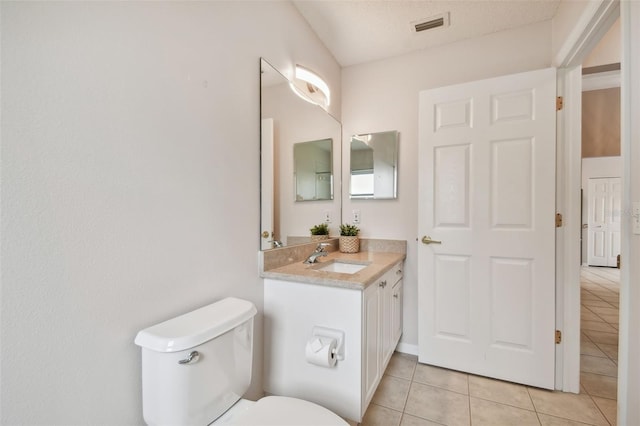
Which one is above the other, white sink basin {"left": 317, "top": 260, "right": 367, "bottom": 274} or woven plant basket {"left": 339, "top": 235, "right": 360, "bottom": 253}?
woven plant basket {"left": 339, "top": 235, "right": 360, "bottom": 253}

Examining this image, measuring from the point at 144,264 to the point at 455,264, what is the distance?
195cm

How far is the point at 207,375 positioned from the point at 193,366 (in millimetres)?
78

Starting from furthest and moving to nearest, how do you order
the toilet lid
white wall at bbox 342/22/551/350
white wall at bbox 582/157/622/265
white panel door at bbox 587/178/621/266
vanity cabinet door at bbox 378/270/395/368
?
white panel door at bbox 587/178/621/266 < white wall at bbox 582/157/622/265 < white wall at bbox 342/22/551/350 < vanity cabinet door at bbox 378/270/395/368 < the toilet lid

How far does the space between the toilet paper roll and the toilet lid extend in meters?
0.24

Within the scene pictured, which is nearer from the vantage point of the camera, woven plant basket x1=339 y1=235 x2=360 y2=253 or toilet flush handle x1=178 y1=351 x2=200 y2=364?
toilet flush handle x1=178 y1=351 x2=200 y2=364

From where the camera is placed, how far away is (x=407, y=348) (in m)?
2.28

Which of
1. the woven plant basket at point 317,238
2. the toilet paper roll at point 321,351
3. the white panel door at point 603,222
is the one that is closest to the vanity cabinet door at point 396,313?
the woven plant basket at point 317,238

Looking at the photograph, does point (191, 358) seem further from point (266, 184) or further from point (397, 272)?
point (397, 272)

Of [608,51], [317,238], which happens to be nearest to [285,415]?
[317,238]

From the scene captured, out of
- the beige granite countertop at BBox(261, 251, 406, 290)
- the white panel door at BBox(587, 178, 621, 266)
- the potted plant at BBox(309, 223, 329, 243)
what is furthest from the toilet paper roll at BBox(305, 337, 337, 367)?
the white panel door at BBox(587, 178, 621, 266)

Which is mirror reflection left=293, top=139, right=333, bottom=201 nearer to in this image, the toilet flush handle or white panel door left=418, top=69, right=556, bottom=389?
white panel door left=418, top=69, right=556, bottom=389

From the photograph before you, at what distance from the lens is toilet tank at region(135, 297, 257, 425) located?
84cm

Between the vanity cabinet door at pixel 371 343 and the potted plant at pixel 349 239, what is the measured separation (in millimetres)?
737

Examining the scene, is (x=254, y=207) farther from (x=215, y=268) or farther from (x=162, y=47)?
(x=162, y=47)
